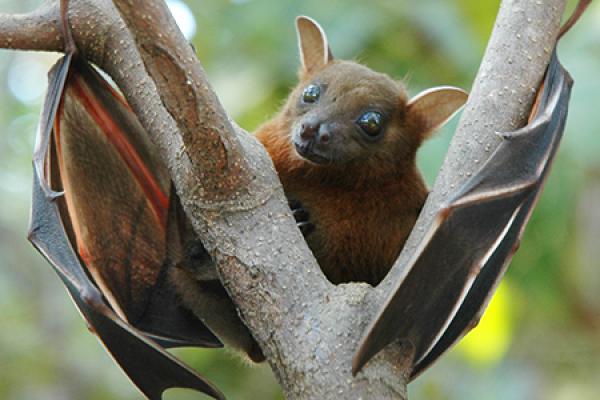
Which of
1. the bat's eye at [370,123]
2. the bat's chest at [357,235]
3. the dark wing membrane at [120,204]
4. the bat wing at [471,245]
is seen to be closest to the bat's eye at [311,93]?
the bat's eye at [370,123]

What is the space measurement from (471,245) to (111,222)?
1.70 metres

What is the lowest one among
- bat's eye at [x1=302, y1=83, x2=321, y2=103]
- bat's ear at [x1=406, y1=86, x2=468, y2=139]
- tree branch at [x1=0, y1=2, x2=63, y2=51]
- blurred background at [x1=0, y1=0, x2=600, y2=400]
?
blurred background at [x1=0, y1=0, x2=600, y2=400]

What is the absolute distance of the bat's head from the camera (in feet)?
12.6

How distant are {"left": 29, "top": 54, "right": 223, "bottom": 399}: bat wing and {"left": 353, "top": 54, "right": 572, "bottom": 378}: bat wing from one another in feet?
2.75

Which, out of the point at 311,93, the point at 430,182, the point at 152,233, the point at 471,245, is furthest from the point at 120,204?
the point at 471,245

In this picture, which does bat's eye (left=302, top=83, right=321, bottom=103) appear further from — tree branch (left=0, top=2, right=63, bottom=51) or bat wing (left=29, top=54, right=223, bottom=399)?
tree branch (left=0, top=2, right=63, bottom=51)

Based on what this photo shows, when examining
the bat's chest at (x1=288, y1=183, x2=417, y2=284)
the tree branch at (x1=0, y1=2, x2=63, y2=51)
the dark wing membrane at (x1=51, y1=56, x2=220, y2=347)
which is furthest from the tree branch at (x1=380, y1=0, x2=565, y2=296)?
the tree branch at (x1=0, y1=2, x2=63, y2=51)

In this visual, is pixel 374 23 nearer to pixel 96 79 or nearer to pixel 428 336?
pixel 96 79

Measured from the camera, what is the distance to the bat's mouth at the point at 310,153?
377 centimetres

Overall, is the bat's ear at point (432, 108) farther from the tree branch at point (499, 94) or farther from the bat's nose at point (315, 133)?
the tree branch at point (499, 94)

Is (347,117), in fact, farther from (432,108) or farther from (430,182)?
(430,182)

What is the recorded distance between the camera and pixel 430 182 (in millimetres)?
4258

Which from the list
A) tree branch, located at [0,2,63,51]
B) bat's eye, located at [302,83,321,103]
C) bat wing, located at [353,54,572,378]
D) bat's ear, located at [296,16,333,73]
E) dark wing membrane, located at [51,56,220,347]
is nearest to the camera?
bat wing, located at [353,54,572,378]

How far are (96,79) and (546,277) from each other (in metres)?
2.96
